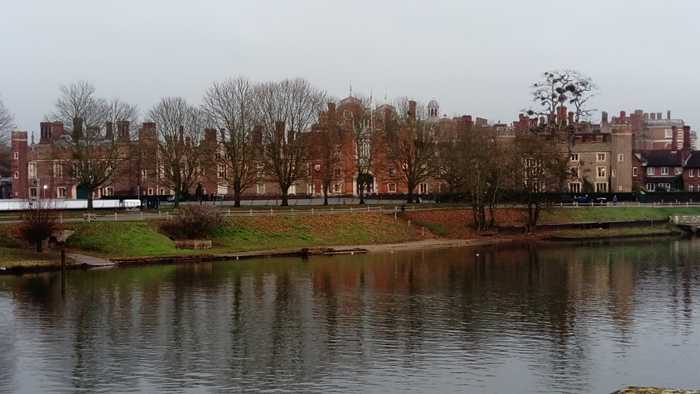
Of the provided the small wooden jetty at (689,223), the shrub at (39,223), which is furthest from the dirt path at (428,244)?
the small wooden jetty at (689,223)

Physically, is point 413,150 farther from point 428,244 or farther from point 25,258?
point 25,258

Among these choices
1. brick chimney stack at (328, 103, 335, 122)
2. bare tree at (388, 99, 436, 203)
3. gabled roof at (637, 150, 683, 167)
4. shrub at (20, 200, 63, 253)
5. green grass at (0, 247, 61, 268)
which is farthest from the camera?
gabled roof at (637, 150, 683, 167)

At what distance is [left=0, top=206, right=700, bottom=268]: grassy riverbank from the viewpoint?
5488 cm

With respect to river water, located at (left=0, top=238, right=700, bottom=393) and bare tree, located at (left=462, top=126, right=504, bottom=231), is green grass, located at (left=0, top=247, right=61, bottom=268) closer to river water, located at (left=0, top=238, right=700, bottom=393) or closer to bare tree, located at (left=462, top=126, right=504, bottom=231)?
river water, located at (left=0, top=238, right=700, bottom=393)

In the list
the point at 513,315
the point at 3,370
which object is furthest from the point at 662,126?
the point at 3,370

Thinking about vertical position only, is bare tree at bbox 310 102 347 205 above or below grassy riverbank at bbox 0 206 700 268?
above

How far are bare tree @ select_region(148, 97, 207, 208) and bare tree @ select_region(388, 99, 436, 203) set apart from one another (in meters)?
21.0

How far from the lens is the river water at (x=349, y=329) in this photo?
2450 centimetres

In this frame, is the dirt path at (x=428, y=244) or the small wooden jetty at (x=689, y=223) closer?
the dirt path at (x=428, y=244)

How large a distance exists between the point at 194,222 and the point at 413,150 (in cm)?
3546

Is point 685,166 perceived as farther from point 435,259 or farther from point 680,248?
point 435,259

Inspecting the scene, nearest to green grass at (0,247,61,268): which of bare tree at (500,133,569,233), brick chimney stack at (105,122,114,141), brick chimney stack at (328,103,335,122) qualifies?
brick chimney stack at (105,122,114,141)

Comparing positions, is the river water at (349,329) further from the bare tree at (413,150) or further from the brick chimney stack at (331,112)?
the bare tree at (413,150)

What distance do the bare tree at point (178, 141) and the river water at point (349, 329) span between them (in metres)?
29.2
